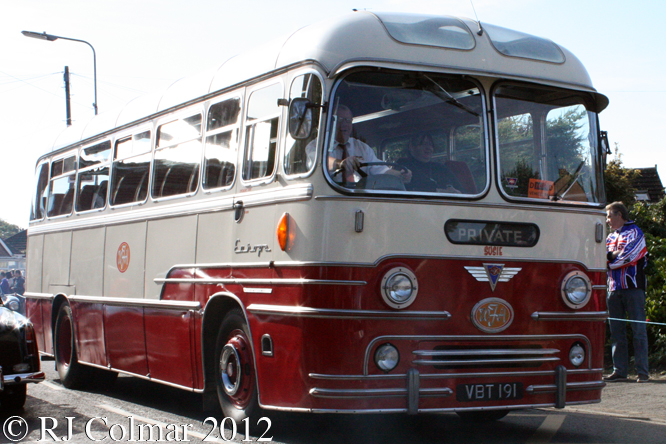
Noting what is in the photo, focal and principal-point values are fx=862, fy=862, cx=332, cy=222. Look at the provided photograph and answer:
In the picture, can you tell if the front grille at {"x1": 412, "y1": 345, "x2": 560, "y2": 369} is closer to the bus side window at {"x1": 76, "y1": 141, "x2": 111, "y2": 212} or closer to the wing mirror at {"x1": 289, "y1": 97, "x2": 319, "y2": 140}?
the wing mirror at {"x1": 289, "y1": 97, "x2": 319, "y2": 140}

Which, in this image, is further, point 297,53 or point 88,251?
point 88,251

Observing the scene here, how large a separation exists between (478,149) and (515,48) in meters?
0.95

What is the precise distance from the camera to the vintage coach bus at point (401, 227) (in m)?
6.29

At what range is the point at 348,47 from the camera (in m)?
6.47

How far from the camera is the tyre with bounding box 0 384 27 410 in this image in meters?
8.71

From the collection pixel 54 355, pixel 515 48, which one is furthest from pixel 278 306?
pixel 54 355

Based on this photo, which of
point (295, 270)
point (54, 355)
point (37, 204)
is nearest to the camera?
point (295, 270)

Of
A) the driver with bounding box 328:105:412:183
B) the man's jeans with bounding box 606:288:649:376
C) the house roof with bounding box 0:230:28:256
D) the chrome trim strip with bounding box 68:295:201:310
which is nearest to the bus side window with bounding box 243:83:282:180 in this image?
the driver with bounding box 328:105:412:183

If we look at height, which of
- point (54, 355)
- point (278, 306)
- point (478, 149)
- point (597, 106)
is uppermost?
point (597, 106)

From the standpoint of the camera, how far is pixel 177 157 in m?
8.77

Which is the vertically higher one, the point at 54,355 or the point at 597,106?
the point at 597,106

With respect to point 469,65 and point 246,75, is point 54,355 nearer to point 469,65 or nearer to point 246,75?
point 246,75

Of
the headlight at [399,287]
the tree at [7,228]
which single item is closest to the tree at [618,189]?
the headlight at [399,287]

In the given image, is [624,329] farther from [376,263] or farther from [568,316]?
[376,263]
